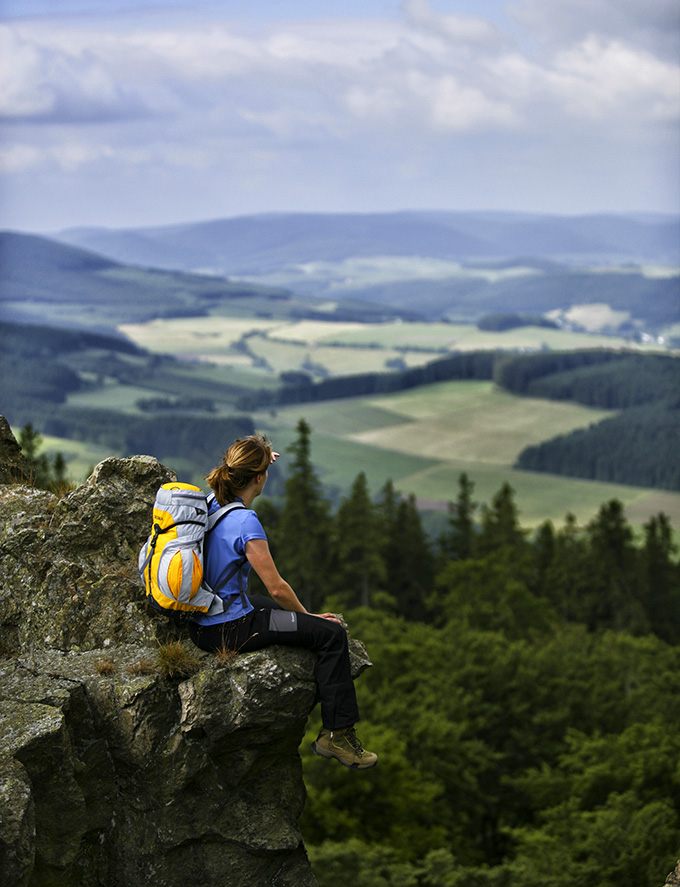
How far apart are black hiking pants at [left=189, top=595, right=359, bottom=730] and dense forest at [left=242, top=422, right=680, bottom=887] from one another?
2340 centimetres

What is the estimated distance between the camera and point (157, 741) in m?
9.93

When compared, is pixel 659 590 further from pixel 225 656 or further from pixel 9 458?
pixel 225 656

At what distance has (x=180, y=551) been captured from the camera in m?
9.61

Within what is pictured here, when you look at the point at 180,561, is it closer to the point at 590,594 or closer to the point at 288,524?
the point at 288,524

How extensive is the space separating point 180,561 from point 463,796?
41592 mm

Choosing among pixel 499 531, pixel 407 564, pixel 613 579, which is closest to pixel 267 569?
pixel 407 564

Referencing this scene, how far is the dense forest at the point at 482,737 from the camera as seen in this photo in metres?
33.1

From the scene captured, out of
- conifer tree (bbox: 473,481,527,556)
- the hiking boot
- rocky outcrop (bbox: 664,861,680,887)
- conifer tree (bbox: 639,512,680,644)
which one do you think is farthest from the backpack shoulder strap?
conifer tree (bbox: 639,512,680,644)

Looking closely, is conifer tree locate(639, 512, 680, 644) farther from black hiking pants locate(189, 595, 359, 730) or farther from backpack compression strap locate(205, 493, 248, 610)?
backpack compression strap locate(205, 493, 248, 610)

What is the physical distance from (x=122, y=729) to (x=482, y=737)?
44377 millimetres

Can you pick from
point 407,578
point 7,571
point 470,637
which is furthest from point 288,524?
point 7,571

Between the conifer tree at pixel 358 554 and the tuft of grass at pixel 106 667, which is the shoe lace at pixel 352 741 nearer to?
the tuft of grass at pixel 106 667

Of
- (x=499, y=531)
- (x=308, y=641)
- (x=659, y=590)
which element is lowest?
(x=659, y=590)

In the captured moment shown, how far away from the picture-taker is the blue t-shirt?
9812 mm
